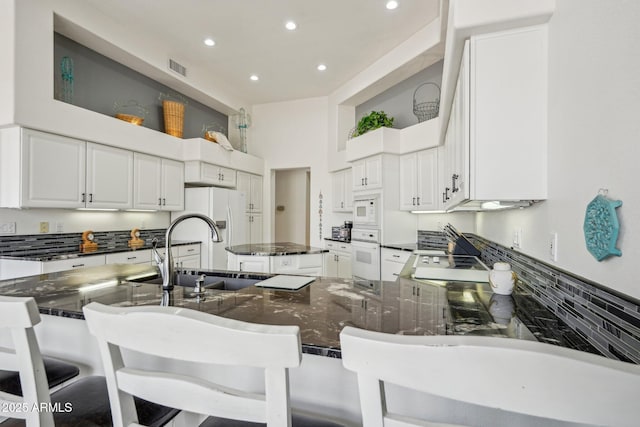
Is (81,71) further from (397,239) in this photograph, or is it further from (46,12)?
(397,239)

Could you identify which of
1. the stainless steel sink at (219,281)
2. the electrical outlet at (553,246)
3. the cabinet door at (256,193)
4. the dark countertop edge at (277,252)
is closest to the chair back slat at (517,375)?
the electrical outlet at (553,246)

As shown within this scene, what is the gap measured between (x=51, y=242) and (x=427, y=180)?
434 cm

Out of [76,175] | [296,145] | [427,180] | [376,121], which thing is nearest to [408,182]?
[427,180]

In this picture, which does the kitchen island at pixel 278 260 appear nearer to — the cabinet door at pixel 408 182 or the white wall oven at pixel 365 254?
the white wall oven at pixel 365 254

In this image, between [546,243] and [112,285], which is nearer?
[546,243]

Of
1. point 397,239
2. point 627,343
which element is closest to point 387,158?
point 397,239

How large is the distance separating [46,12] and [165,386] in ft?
12.6

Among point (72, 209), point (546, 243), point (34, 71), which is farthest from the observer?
point (72, 209)

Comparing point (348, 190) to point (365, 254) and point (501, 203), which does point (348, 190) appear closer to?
point (365, 254)

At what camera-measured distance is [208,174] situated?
480 centimetres

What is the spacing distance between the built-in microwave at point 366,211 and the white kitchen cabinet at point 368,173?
7.3 inches

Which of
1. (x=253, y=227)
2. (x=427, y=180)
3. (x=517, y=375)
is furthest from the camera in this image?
(x=253, y=227)

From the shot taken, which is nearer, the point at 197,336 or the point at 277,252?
the point at 197,336

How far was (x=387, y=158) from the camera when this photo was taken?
14.0ft
